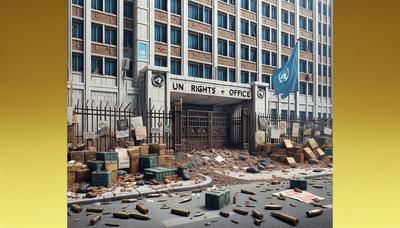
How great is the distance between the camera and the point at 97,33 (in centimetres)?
273

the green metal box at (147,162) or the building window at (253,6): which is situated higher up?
the building window at (253,6)

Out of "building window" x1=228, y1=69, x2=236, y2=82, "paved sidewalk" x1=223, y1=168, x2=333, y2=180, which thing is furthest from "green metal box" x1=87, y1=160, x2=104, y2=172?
"building window" x1=228, y1=69, x2=236, y2=82

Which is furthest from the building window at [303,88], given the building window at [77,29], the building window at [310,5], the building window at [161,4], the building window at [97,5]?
the building window at [77,29]

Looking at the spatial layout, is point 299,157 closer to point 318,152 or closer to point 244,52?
point 318,152

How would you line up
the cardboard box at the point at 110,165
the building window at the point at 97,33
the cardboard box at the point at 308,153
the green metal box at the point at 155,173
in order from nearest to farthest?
the building window at the point at 97,33 < the cardboard box at the point at 110,165 < the green metal box at the point at 155,173 < the cardboard box at the point at 308,153

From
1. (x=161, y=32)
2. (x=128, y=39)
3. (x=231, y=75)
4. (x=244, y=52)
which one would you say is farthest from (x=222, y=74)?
(x=128, y=39)

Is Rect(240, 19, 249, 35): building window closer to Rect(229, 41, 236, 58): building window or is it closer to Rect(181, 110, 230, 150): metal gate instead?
Rect(229, 41, 236, 58): building window

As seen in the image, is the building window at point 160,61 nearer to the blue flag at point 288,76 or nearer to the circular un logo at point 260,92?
the circular un logo at point 260,92

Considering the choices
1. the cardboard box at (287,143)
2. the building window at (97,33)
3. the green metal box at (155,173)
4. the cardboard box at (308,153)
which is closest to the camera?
the building window at (97,33)

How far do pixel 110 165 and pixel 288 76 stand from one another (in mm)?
1850

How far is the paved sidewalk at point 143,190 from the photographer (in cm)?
275
